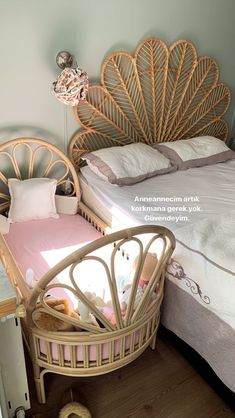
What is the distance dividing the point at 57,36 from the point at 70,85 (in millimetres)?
336

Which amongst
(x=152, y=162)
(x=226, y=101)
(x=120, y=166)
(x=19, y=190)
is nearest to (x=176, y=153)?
(x=152, y=162)

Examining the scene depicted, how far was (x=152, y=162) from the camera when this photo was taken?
92.7 inches

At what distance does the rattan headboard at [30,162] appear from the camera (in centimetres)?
216

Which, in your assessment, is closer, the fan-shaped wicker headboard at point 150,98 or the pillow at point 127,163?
the pillow at point 127,163

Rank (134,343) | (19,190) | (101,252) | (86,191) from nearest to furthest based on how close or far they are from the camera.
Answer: (134,343) → (101,252) → (19,190) → (86,191)

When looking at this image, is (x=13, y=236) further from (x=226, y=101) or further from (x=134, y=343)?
(x=226, y=101)

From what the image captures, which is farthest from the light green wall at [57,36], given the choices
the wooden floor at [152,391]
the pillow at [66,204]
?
the wooden floor at [152,391]

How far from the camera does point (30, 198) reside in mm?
2127

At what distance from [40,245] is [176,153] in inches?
47.4

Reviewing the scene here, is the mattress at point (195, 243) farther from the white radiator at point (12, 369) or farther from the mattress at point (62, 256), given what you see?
the white radiator at point (12, 369)

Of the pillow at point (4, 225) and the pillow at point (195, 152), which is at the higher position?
the pillow at point (195, 152)

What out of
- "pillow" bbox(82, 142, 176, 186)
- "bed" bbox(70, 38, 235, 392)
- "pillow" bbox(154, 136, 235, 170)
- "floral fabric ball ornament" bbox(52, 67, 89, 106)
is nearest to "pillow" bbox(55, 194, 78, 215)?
"bed" bbox(70, 38, 235, 392)

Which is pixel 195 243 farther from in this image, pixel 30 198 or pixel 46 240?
pixel 30 198

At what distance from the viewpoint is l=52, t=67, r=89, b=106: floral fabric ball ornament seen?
1.98 metres
